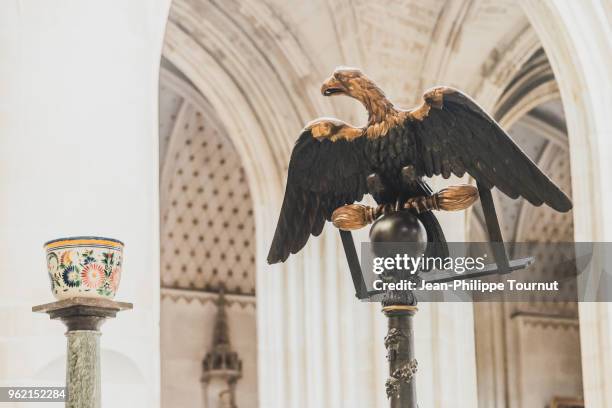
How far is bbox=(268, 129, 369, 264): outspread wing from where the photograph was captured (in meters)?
3.36

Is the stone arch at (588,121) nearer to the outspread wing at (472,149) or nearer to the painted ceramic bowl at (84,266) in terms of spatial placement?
the outspread wing at (472,149)

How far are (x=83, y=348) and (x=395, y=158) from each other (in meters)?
1.03

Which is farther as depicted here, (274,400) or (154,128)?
(274,400)

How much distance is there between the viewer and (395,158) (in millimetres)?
2951

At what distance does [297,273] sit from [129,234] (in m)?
5.34

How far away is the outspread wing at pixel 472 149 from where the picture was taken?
311 centimetres

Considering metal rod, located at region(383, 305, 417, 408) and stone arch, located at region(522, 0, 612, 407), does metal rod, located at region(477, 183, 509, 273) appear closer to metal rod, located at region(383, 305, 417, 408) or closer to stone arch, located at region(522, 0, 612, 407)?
metal rod, located at region(383, 305, 417, 408)

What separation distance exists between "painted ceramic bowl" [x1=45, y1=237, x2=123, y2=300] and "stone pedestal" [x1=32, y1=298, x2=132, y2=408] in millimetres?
40

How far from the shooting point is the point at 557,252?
15.4 meters

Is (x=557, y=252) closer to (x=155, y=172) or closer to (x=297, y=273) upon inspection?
(x=297, y=273)

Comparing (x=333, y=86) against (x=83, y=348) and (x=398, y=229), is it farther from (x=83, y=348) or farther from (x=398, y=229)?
(x=83, y=348)

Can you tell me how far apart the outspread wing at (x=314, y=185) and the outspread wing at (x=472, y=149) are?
0.76 feet

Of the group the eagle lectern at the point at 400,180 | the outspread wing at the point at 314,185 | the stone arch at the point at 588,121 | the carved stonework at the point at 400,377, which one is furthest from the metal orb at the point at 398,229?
the stone arch at the point at 588,121

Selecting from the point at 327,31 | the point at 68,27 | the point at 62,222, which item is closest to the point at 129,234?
the point at 62,222
